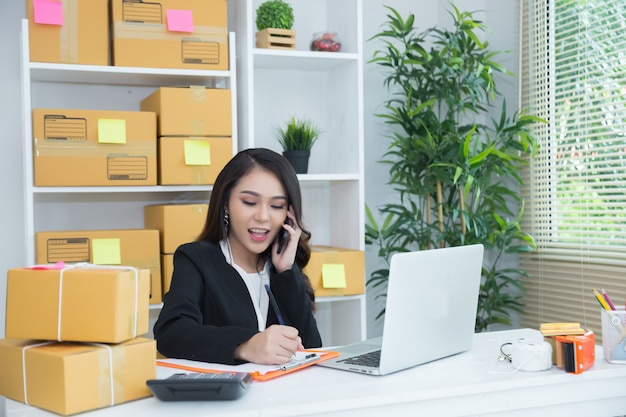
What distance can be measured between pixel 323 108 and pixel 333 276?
0.90 metres

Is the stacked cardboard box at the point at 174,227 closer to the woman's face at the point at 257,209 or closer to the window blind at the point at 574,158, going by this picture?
the woman's face at the point at 257,209

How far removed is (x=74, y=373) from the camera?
1.26 meters

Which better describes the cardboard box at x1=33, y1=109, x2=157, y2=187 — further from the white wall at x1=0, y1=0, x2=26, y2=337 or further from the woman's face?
the woman's face

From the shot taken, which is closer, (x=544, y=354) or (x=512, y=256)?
(x=544, y=354)

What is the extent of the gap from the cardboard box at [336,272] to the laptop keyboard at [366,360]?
1242 millimetres

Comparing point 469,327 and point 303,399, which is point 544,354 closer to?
point 469,327

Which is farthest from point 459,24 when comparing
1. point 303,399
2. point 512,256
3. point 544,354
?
point 303,399

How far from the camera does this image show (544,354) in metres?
1.60

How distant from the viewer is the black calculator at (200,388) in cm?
131

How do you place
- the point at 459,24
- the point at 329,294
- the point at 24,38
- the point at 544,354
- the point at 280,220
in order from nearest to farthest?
the point at 544,354 → the point at 280,220 → the point at 24,38 → the point at 329,294 → the point at 459,24

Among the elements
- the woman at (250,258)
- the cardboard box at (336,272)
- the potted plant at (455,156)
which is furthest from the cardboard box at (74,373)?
the potted plant at (455,156)

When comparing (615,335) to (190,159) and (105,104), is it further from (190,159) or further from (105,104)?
(105,104)

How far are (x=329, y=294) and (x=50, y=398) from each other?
1.79 m

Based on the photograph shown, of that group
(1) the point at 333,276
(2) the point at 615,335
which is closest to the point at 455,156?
(1) the point at 333,276
